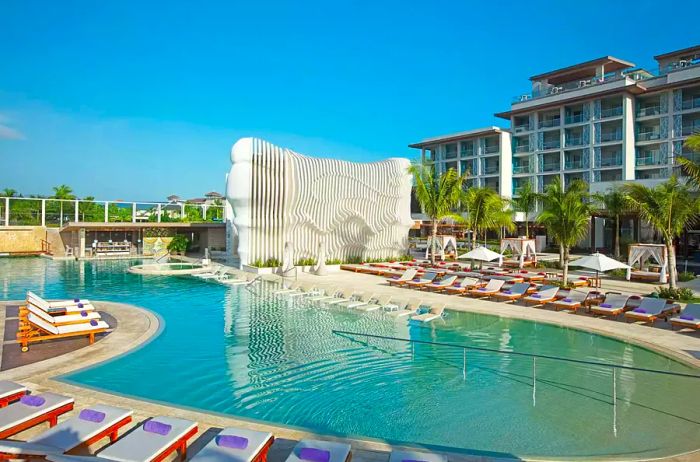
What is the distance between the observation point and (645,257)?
24.5 metres

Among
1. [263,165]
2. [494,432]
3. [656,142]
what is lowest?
[494,432]

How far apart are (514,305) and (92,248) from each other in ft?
101

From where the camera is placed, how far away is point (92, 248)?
1425 inches

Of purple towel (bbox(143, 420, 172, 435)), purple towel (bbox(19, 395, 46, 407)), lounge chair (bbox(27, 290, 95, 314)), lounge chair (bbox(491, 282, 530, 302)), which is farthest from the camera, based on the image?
lounge chair (bbox(491, 282, 530, 302))

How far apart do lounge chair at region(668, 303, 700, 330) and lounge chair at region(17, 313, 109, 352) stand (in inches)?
535

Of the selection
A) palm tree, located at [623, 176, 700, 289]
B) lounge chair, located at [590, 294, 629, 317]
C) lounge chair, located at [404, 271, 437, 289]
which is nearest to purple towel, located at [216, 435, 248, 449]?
lounge chair, located at [590, 294, 629, 317]

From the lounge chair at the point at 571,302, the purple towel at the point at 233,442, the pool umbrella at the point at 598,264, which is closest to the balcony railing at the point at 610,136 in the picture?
the pool umbrella at the point at 598,264

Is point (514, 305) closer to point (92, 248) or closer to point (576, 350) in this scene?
point (576, 350)

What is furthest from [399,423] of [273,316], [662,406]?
[273,316]

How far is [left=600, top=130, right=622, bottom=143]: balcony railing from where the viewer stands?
4753 cm

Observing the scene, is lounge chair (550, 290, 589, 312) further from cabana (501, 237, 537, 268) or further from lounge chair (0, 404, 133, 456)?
lounge chair (0, 404, 133, 456)

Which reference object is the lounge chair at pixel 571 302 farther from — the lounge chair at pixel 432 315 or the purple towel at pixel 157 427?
the purple towel at pixel 157 427

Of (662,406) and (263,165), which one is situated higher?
(263,165)

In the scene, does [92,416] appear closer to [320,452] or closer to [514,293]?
[320,452]
